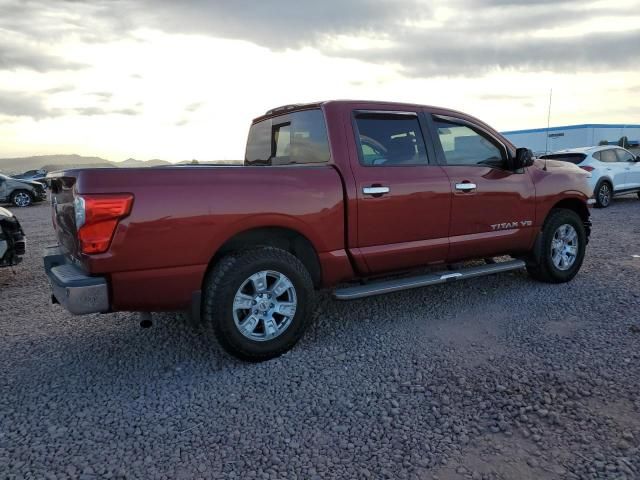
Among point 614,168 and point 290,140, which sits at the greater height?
point 290,140

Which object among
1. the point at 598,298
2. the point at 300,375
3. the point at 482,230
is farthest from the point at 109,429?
the point at 598,298

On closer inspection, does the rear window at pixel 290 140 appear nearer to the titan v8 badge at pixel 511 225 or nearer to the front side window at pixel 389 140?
the front side window at pixel 389 140

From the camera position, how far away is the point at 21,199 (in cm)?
1864

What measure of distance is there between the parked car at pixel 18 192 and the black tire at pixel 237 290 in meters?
18.3

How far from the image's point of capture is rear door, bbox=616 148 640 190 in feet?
46.4

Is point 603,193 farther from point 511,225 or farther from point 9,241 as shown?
point 9,241

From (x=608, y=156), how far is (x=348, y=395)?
13661mm

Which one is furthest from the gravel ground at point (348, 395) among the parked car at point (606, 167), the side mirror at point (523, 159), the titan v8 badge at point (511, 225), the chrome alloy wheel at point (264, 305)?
the parked car at point (606, 167)

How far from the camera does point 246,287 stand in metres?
3.66

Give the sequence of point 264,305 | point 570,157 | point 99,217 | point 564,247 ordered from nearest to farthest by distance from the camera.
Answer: point 99,217
point 264,305
point 564,247
point 570,157

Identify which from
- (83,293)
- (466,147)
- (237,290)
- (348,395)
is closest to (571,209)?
(466,147)

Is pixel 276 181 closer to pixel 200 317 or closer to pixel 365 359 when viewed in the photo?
pixel 200 317

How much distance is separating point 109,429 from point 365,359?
183 cm

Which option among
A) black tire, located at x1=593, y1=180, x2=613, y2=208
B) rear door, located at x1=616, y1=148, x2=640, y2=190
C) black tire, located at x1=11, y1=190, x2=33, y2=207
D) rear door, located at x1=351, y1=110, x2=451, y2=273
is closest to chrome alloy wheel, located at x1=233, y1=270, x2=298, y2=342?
rear door, located at x1=351, y1=110, x2=451, y2=273
